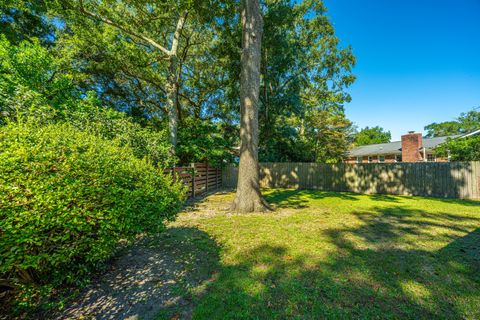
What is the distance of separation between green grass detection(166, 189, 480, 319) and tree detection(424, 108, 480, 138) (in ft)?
175

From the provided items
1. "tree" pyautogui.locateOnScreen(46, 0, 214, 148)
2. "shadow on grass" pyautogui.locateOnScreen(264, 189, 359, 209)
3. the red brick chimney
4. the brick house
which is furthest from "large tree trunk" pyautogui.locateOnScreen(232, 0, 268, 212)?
the red brick chimney

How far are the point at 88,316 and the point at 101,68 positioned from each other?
12.1m

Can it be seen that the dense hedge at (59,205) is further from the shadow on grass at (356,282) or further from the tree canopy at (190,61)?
the tree canopy at (190,61)

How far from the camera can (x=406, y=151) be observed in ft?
65.4

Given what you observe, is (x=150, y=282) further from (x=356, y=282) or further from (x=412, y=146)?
(x=412, y=146)

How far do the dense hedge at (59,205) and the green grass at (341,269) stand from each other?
1.29 metres

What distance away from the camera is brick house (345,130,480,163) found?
18750 mm

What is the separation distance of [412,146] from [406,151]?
27.2 inches

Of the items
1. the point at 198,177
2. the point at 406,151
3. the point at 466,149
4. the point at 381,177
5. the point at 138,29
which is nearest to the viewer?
the point at 138,29

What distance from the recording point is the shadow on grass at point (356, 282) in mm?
1929

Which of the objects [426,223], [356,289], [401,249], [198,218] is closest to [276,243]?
[356,289]

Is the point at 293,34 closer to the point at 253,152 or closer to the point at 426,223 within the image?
the point at 253,152

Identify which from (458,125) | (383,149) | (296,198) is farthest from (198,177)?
(458,125)

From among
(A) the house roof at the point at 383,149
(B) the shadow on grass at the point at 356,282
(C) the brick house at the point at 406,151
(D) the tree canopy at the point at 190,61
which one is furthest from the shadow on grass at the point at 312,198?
(A) the house roof at the point at 383,149
